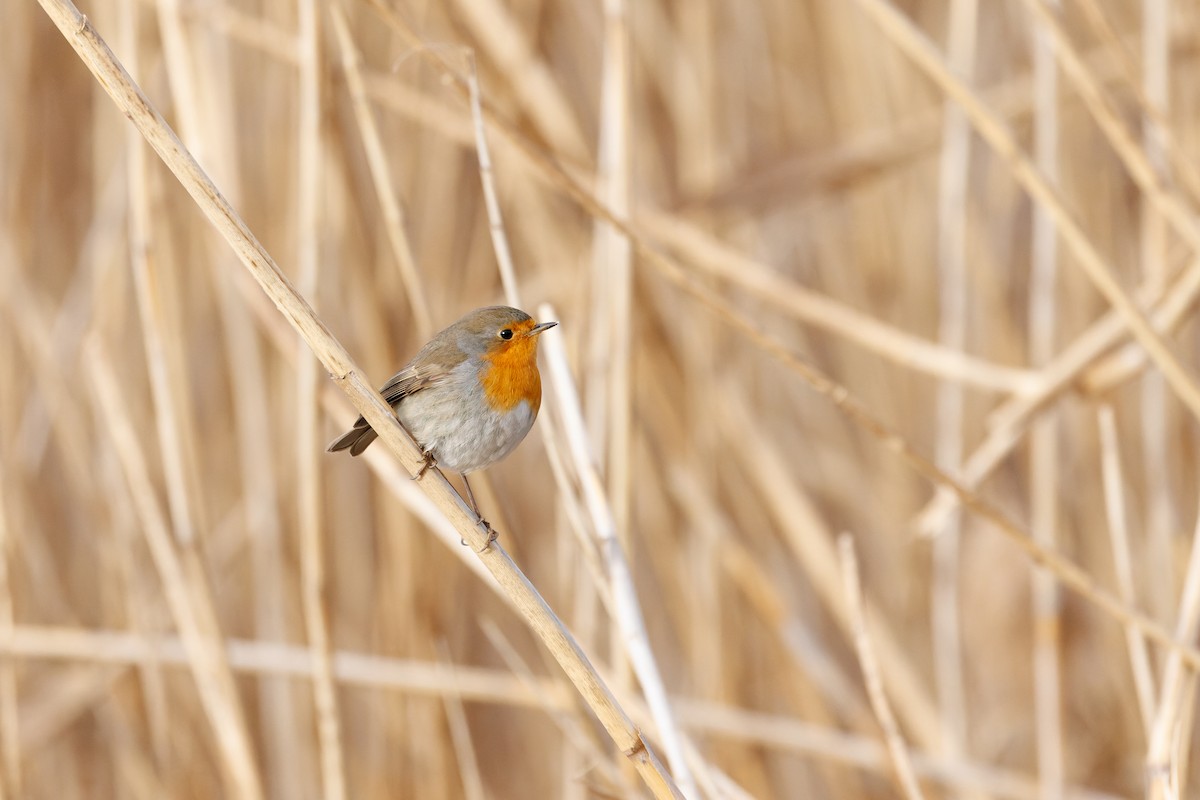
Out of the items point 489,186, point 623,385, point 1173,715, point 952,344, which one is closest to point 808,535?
point 952,344

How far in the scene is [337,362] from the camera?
3.65 ft

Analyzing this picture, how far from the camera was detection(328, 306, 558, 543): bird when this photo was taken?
4.89 feet

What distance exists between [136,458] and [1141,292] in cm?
185

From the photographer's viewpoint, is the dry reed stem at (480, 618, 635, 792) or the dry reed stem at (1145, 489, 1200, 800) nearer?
the dry reed stem at (1145, 489, 1200, 800)

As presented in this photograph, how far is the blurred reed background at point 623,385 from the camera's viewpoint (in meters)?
1.81

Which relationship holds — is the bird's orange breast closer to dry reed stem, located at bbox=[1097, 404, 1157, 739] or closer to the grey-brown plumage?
the grey-brown plumage

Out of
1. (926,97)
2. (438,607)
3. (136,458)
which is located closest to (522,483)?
(438,607)

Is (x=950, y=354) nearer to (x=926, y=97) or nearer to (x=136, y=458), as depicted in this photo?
(x=926, y=97)

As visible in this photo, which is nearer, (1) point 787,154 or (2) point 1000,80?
(1) point 787,154

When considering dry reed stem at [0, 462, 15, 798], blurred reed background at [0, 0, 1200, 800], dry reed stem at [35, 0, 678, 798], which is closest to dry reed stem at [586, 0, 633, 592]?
blurred reed background at [0, 0, 1200, 800]

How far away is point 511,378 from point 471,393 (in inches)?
2.4

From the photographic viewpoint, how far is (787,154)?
2.66 m

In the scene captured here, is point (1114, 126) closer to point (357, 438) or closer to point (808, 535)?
point (808, 535)

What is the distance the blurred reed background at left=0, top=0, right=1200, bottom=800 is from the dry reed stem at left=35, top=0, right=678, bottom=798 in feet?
1.11
